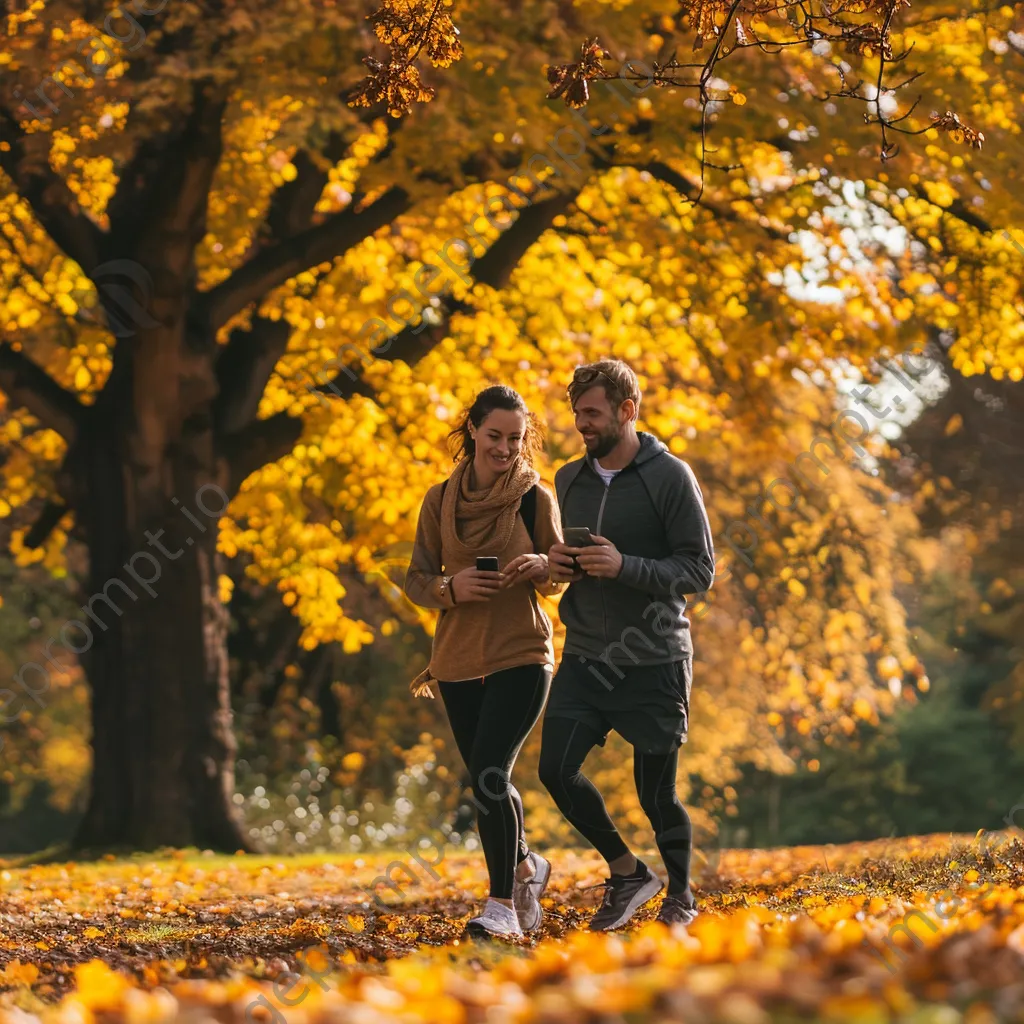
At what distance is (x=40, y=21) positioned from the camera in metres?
10.6

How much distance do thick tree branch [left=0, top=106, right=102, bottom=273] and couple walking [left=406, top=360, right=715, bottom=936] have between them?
254 inches

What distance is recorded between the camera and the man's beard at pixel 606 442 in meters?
5.64

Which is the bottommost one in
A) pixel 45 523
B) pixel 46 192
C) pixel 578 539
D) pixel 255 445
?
pixel 578 539

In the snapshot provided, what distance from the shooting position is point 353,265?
47.0 feet

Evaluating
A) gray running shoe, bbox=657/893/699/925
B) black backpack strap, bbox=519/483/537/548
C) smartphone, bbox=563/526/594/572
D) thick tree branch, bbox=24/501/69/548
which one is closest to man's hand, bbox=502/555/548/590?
smartphone, bbox=563/526/594/572

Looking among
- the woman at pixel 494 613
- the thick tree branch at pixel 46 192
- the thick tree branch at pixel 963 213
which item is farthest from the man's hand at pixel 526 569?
the thick tree branch at pixel 963 213

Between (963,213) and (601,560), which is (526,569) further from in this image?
(963,213)

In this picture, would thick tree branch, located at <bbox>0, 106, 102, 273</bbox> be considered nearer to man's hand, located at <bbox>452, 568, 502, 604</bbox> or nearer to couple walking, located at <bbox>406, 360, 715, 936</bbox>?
couple walking, located at <bbox>406, 360, 715, 936</bbox>

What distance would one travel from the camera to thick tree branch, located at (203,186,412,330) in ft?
41.1

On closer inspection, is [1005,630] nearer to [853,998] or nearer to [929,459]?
[929,459]

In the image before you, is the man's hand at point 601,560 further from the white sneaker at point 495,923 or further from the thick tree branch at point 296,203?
the thick tree branch at point 296,203

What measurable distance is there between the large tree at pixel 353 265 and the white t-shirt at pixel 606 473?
4503 mm

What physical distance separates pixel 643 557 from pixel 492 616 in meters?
0.61

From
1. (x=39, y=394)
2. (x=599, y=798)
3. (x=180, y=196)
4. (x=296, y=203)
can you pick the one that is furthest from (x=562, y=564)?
(x=39, y=394)
